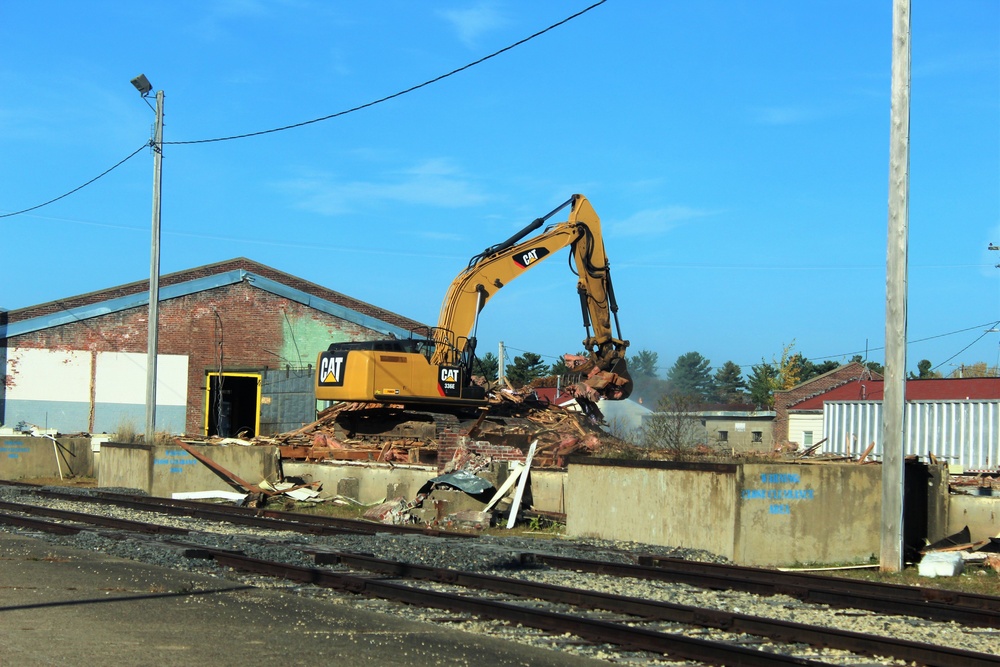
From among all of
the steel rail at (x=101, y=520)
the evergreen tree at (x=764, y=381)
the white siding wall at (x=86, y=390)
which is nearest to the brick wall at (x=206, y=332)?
the white siding wall at (x=86, y=390)

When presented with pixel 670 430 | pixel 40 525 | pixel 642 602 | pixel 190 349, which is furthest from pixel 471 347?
pixel 642 602

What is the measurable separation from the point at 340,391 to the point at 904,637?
20910mm

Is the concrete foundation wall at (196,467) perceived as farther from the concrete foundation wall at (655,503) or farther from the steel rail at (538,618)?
the steel rail at (538,618)

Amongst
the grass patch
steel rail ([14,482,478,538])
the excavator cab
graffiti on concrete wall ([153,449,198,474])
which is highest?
the excavator cab

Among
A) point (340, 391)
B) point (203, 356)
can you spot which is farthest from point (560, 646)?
point (203, 356)

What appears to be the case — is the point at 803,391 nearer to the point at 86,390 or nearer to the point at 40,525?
the point at 86,390

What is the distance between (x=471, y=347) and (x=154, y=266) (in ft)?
28.9

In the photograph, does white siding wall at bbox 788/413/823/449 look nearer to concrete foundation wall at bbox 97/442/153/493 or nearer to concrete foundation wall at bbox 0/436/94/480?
concrete foundation wall at bbox 0/436/94/480

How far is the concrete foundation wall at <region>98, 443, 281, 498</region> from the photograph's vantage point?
80.2ft

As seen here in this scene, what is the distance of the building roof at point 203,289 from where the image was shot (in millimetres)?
39562

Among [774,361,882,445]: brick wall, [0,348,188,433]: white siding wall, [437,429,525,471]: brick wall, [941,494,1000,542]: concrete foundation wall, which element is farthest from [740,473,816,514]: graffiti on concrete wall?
[774,361,882,445]: brick wall

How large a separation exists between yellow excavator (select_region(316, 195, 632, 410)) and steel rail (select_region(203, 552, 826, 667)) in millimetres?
15926

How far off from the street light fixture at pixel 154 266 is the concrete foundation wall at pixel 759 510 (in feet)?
52.5

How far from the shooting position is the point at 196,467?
24766 mm
